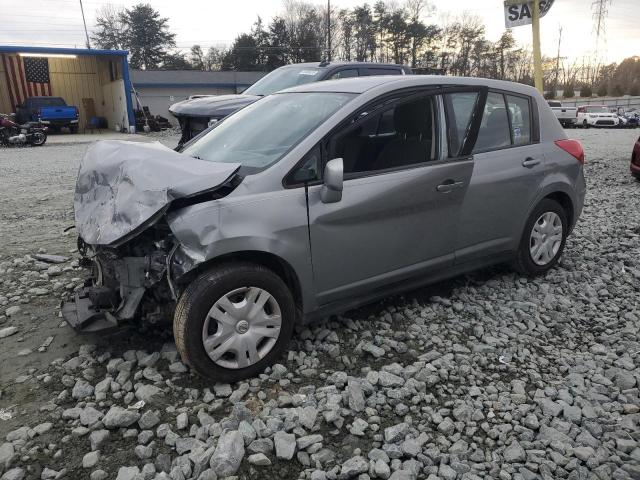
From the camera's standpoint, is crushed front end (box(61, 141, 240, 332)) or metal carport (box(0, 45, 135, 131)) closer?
crushed front end (box(61, 141, 240, 332))

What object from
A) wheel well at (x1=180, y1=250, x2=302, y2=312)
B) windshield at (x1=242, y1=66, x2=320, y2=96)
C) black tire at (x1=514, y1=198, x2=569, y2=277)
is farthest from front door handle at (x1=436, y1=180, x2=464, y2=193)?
windshield at (x1=242, y1=66, x2=320, y2=96)

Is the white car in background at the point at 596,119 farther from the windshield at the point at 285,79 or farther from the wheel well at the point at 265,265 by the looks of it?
the wheel well at the point at 265,265

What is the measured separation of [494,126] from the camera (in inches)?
165

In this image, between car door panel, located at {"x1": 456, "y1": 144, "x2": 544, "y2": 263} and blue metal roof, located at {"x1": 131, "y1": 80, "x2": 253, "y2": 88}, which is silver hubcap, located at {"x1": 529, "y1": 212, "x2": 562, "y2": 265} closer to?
car door panel, located at {"x1": 456, "y1": 144, "x2": 544, "y2": 263}

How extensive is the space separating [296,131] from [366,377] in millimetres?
1647

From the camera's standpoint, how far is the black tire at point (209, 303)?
9.41 feet

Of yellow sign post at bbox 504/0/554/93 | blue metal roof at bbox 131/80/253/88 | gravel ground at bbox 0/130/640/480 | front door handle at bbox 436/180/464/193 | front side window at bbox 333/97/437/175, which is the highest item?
blue metal roof at bbox 131/80/253/88

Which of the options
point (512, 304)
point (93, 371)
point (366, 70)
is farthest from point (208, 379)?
point (366, 70)

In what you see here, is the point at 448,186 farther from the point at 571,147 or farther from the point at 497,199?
the point at 571,147

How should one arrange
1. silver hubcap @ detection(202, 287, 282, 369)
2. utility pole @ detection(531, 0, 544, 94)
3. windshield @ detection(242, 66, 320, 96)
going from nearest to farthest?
silver hubcap @ detection(202, 287, 282, 369), windshield @ detection(242, 66, 320, 96), utility pole @ detection(531, 0, 544, 94)

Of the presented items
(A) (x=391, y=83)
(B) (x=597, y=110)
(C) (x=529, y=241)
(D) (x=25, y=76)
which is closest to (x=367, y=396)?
(A) (x=391, y=83)

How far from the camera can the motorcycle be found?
1908 cm

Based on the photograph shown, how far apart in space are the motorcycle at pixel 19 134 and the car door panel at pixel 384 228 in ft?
64.6

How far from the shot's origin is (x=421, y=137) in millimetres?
3758
